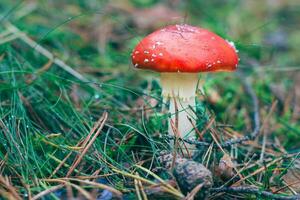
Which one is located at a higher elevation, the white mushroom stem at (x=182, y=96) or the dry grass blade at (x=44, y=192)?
the white mushroom stem at (x=182, y=96)

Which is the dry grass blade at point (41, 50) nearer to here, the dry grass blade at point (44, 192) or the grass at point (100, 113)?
the grass at point (100, 113)

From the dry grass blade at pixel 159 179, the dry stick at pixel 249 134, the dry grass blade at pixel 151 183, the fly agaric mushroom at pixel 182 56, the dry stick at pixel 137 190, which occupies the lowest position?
the dry stick at pixel 137 190

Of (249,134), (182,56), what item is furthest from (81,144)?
(249,134)

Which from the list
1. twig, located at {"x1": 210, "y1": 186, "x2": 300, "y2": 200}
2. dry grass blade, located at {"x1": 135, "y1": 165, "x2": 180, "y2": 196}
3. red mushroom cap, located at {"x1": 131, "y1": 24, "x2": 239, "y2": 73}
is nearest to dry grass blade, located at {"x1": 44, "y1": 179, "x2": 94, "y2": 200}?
dry grass blade, located at {"x1": 135, "y1": 165, "x2": 180, "y2": 196}

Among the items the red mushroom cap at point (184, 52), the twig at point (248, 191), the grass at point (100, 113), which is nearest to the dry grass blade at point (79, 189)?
the grass at point (100, 113)

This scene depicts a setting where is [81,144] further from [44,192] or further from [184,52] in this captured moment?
[184,52]

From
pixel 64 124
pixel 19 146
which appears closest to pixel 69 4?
pixel 64 124

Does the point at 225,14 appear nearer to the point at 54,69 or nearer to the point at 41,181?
the point at 54,69
